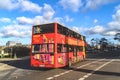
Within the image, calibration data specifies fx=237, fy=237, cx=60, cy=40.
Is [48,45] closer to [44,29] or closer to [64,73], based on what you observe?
[44,29]

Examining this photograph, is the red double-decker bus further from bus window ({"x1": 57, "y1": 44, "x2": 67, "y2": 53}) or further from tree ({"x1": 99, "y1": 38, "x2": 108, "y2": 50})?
tree ({"x1": 99, "y1": 38, "x2": 108, "y2": 50})

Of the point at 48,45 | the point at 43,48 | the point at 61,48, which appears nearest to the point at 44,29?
the point at 48,45

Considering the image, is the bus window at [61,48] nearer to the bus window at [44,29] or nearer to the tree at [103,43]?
the bus window at [44,29]

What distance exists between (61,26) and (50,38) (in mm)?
1810

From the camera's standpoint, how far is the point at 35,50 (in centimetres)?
1941

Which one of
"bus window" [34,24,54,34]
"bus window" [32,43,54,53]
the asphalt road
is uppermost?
"bus window" [34,24,54,34]

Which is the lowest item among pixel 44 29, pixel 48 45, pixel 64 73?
pixel 64 73

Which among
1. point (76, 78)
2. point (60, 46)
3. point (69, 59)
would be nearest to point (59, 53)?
point (60, 46)

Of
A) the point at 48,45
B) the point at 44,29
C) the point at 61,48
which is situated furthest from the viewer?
the point at 61,48

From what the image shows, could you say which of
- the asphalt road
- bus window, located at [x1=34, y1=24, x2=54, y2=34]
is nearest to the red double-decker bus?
bus window, located at [x1=34, y1=24, x2=54, y2=34]

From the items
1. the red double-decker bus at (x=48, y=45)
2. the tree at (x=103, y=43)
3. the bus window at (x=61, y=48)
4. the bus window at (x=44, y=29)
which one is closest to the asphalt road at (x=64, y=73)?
the red double-decker bus at (x=48, y=45)

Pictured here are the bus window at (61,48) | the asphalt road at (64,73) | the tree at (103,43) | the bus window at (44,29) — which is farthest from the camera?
the tree at (103,43)

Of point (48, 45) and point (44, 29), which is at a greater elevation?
point (44, 29)

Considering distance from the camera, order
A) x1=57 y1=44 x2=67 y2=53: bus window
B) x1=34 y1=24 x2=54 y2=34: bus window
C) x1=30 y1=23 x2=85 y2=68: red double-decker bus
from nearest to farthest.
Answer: x1=30 y1=23 x2=85 y2=68: red double-decker bus < x1=34 y1=24 x2=54 y2=34: bus window < x1=57 y1=44 x2=67 y2=53: bus window
